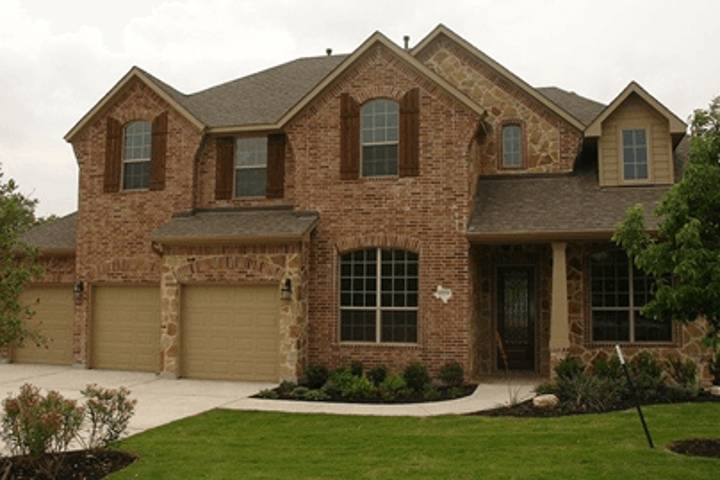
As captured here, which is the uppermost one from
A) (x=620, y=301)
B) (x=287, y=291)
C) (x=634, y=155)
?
(x=634, y=155)

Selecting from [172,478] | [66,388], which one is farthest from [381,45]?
[172,478]

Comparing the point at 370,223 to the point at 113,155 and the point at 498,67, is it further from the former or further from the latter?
the point at 113,155

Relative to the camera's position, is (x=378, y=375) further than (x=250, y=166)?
No

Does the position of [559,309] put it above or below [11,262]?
below

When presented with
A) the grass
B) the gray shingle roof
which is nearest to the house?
the gray shingle roof

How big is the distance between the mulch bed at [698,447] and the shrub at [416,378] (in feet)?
18.8

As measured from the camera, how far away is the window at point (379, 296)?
15.6 metres

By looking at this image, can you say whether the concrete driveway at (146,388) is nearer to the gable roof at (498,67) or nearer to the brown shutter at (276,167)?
the brown shutter at (276,167)

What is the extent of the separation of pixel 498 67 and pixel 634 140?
12.1 ft

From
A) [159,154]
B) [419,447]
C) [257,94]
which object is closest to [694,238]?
[419,447]

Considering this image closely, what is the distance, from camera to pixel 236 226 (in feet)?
54.2

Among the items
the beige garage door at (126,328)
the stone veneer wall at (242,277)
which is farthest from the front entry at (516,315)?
the beige garage door at (126,328)

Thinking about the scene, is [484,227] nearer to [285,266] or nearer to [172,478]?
[285,266]

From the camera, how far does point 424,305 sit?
15.4 m
